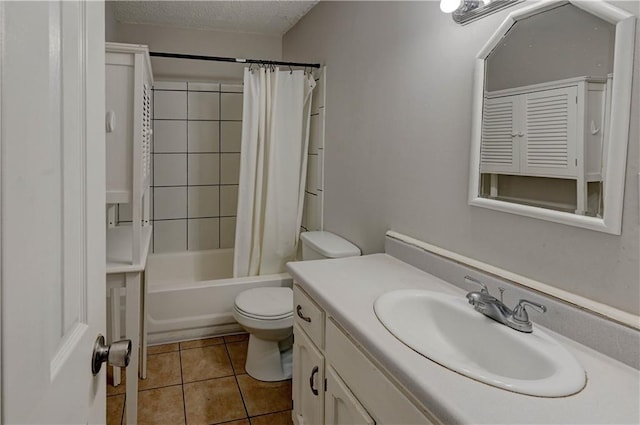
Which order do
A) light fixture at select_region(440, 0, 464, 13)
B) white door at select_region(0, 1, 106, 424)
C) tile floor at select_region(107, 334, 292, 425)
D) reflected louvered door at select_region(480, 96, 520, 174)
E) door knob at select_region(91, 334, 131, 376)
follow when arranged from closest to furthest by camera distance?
white door at select_region(0, 1, 106, 424)
door knob at select_region(91, 334, 131, 376)
reflected louvered door at select_region(480, 96, 520, 174)
light fixture at select_region(440, 0, 464, 13)
tile floor at select_region(107, 334, 292, 425)

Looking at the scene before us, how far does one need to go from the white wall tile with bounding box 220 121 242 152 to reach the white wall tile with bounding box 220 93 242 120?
0.05 metres

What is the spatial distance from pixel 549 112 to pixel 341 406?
1.09 metres

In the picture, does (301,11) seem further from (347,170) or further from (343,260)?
(343,260)

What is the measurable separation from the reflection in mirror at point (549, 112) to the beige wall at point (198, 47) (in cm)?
270

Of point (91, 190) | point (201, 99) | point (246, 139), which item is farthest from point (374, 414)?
point (201, 99)

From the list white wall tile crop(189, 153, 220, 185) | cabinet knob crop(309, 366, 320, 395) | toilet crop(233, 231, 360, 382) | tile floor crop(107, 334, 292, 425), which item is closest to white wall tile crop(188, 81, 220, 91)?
white wall tile crop(189, 153, 220, 185)

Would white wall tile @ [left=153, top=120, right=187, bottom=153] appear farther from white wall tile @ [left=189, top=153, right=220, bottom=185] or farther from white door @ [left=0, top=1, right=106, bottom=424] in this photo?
white door @ [left=0, top=1, right=106, bottom=424]

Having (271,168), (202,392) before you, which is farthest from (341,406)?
(271,168)

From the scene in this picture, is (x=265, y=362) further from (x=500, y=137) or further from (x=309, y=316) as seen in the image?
(x=500, y=137)

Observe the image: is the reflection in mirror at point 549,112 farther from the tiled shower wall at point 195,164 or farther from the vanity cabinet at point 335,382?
the tiled shower wall at point 195,164

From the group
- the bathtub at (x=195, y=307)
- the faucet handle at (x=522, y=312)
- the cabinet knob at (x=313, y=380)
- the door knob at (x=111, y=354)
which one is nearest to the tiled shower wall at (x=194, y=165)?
the bathtub at (x=195, y=307)

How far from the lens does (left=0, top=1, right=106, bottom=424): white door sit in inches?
16.2

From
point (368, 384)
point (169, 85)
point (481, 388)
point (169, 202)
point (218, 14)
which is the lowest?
point (368, 384)

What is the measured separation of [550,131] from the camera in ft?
3.97
